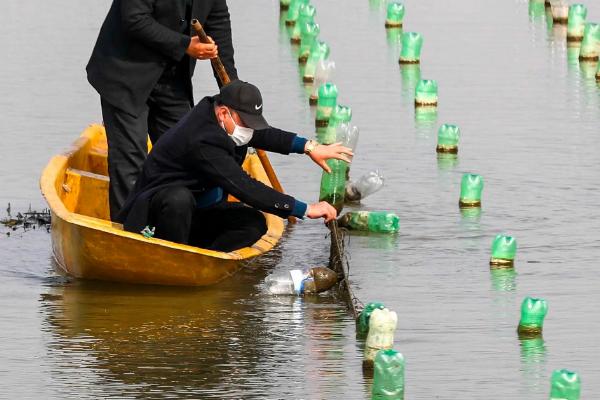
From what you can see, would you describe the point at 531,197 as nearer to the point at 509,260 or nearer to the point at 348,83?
the point at 509,260

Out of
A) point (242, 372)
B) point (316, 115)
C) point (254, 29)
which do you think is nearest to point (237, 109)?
point (242, 372)

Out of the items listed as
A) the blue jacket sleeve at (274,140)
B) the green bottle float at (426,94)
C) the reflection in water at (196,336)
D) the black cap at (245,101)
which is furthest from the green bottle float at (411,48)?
the black cap at (245,101)

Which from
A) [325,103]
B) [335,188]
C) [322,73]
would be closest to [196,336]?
[335,188]

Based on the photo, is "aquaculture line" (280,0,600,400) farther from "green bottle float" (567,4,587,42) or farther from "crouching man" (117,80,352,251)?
"crouching man" (117,80,352,251)

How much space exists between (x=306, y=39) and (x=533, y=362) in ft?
46.9

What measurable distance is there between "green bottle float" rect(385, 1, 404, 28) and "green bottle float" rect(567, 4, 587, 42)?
8.42 feet

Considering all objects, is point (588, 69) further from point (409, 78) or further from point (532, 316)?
point (532, 316)

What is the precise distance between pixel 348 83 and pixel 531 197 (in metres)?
7.07

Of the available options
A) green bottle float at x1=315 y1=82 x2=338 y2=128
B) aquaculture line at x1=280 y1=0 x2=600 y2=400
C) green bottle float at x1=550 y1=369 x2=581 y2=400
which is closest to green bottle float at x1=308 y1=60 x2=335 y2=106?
aquaculture line at x1=280 y1=0 x2=600 y2=400

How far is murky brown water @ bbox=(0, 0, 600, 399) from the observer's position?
1104 cm

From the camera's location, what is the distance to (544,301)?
12000 millimetres

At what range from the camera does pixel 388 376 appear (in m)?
10.2

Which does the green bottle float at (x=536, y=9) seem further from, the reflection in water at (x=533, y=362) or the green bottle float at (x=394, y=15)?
the reflection in water at (x=533, y=362)

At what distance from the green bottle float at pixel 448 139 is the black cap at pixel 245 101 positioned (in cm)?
627
